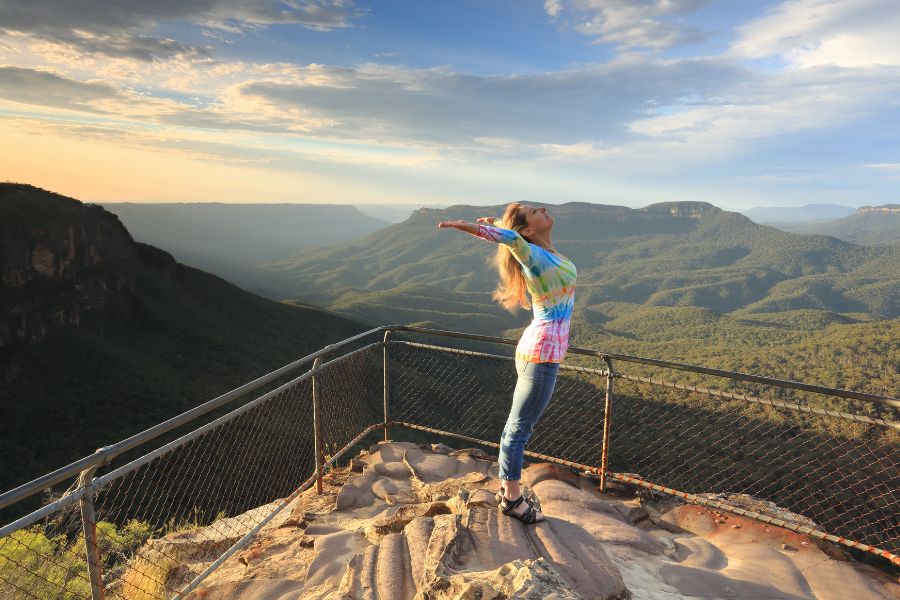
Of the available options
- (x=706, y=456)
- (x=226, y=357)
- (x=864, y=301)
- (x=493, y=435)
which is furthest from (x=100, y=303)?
(x=864, y=301)

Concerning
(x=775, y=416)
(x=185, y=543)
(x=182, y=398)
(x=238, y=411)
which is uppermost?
(x=238, y=411)

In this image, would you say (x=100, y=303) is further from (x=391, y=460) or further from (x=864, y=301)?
(x=864, y=301)

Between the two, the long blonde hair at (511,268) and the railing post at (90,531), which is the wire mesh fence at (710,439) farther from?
the railing post at (90,531)

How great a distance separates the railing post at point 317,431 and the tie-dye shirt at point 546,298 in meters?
1.90

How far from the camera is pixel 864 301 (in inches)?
5217

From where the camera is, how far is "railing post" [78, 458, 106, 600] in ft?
7.68

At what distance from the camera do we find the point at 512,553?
289cm

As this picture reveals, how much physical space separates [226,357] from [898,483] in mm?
49249

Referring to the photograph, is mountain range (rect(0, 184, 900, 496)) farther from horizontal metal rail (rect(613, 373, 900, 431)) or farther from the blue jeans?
the blue jeans

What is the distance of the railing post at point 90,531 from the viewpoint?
2.34m

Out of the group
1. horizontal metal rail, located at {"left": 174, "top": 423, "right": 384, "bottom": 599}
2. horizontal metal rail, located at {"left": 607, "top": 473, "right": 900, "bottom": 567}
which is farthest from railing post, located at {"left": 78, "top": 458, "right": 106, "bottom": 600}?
horizontal metal rail, located at {"left": 607, "top": 473, "right": 900, "bottom": 567}

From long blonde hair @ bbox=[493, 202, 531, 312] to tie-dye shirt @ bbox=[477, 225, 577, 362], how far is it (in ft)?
0.24

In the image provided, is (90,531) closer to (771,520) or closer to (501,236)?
(501,236)

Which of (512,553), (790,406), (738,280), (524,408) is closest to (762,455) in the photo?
(790,406)
